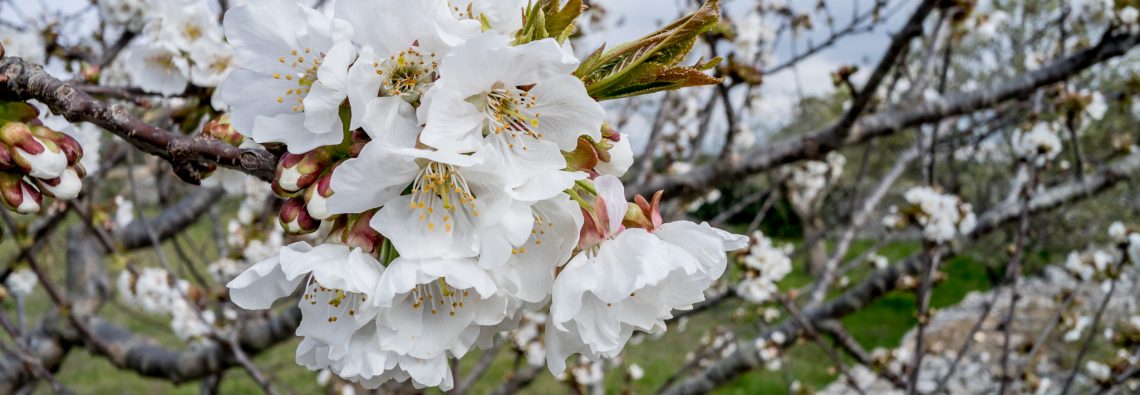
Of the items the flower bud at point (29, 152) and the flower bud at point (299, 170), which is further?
the flower bud at point (29, 152)

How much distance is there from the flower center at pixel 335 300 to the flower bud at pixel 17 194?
0.35 m

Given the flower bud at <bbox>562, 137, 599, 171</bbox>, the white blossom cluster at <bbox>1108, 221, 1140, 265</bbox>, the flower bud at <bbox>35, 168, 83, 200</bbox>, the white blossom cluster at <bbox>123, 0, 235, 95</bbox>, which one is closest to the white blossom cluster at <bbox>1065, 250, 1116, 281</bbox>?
the white blossom cluster at <bbox>1108, 221, 1140, 265</bbox>

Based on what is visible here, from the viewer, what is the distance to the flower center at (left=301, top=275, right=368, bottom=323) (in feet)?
2.56

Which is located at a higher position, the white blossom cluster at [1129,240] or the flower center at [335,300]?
the flower center at [335,300]

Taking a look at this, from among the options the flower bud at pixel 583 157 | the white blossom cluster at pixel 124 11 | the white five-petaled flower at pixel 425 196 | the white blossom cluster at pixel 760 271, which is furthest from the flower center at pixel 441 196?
the white blossom cluster at pixel 760 271

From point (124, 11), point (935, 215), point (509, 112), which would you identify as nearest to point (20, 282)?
point (124, 11)

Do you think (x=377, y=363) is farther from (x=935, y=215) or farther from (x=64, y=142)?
(x=935, y=215)

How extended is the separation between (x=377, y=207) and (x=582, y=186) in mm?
213

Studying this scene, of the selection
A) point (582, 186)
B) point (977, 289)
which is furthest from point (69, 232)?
point (977, 289)

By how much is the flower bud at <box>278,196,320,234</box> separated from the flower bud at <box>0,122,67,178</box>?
329 mm

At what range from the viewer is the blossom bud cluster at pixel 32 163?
2.65 ft

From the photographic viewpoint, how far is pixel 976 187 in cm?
1112

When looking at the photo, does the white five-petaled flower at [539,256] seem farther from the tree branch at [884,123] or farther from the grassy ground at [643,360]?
the grassy ground at [643,360]

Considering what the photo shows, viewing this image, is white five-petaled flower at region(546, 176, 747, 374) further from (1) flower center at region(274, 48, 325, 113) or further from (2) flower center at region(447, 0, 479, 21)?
(1) flower center at region(274, 48, 325, 113)
